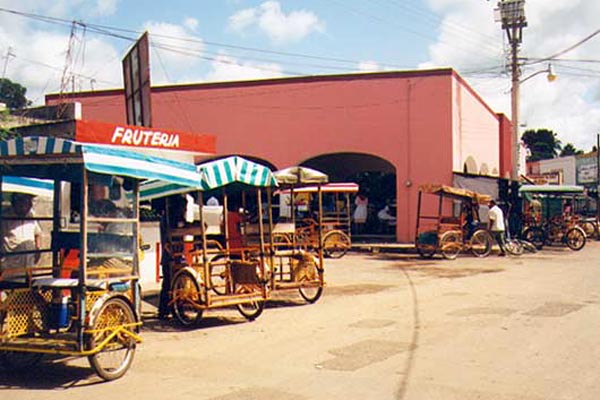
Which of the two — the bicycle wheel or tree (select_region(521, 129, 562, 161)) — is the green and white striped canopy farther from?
tree (select_region(521, 129, 562, 161))

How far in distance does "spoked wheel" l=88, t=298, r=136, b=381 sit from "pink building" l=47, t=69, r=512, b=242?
20308 millimetres

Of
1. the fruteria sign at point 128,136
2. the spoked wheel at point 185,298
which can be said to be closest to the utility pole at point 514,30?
the fruteria sign at point 128,136

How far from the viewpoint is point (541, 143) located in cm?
9838

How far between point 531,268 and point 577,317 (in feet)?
27.4

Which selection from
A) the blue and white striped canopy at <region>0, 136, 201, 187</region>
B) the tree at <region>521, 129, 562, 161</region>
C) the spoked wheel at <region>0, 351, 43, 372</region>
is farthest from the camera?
the tree at <region>521, 129, 562, 161</region>

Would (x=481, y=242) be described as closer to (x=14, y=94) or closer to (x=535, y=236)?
(x=535, y=236)

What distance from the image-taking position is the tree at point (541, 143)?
97500mm

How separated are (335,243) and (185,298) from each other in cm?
1233

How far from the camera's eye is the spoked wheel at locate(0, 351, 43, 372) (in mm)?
7759

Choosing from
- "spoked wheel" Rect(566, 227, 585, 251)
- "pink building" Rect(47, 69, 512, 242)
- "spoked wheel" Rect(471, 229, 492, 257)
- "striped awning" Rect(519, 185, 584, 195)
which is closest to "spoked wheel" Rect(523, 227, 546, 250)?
"spoked wheel" Rect(566, 227, 585, 251)

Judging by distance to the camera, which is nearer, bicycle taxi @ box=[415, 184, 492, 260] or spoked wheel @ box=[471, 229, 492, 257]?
bicycle taxi @ box=[415, 184, 492, 260]

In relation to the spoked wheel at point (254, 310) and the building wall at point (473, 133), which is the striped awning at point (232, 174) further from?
the building wall at point (473, 133)

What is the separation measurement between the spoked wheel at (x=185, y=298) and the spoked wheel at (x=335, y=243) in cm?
1184

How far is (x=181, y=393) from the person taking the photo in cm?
677
